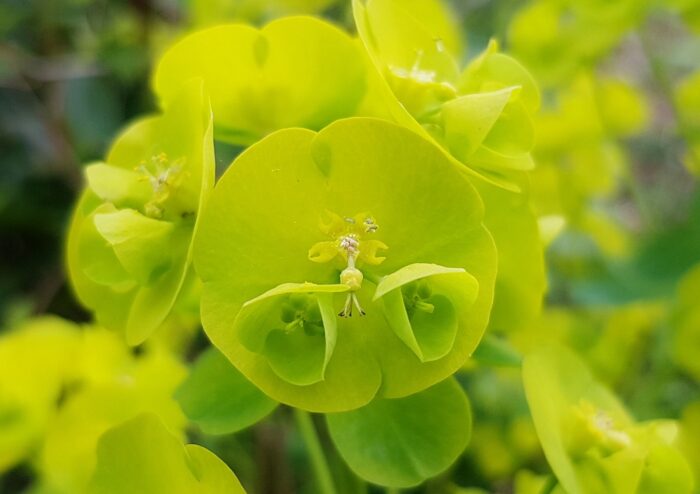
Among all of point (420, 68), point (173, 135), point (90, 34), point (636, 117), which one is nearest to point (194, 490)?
point (173, 135)

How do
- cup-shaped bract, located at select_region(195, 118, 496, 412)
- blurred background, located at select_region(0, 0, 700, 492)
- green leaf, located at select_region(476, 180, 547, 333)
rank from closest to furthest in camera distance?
cup-shaped bract, located at select_region(195, 118, 496, 412) → green leaf, located at select_region(476, 180, 547, 333) → blurred background, located at select_region(0, 0, 700, 492)

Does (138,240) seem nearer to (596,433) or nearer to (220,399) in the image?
(220,399)

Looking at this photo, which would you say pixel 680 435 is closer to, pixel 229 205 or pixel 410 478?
pixel 410 478

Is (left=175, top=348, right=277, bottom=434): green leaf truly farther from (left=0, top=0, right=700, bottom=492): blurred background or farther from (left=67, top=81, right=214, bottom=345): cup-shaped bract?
(left=0, top=0, right=700, bottom=492): blurred background

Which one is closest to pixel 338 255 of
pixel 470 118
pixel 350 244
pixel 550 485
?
pixel 350 244

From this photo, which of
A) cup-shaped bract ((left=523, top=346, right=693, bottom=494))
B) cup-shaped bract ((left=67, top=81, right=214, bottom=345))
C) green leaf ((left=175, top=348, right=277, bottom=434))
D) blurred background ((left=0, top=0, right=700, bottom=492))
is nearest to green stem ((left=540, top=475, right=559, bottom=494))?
cup-shaped bract ((left=523, top=346, right=693, bottom=494))

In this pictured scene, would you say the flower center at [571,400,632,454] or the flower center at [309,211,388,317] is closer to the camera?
the flower center at [309,211,388,317]
